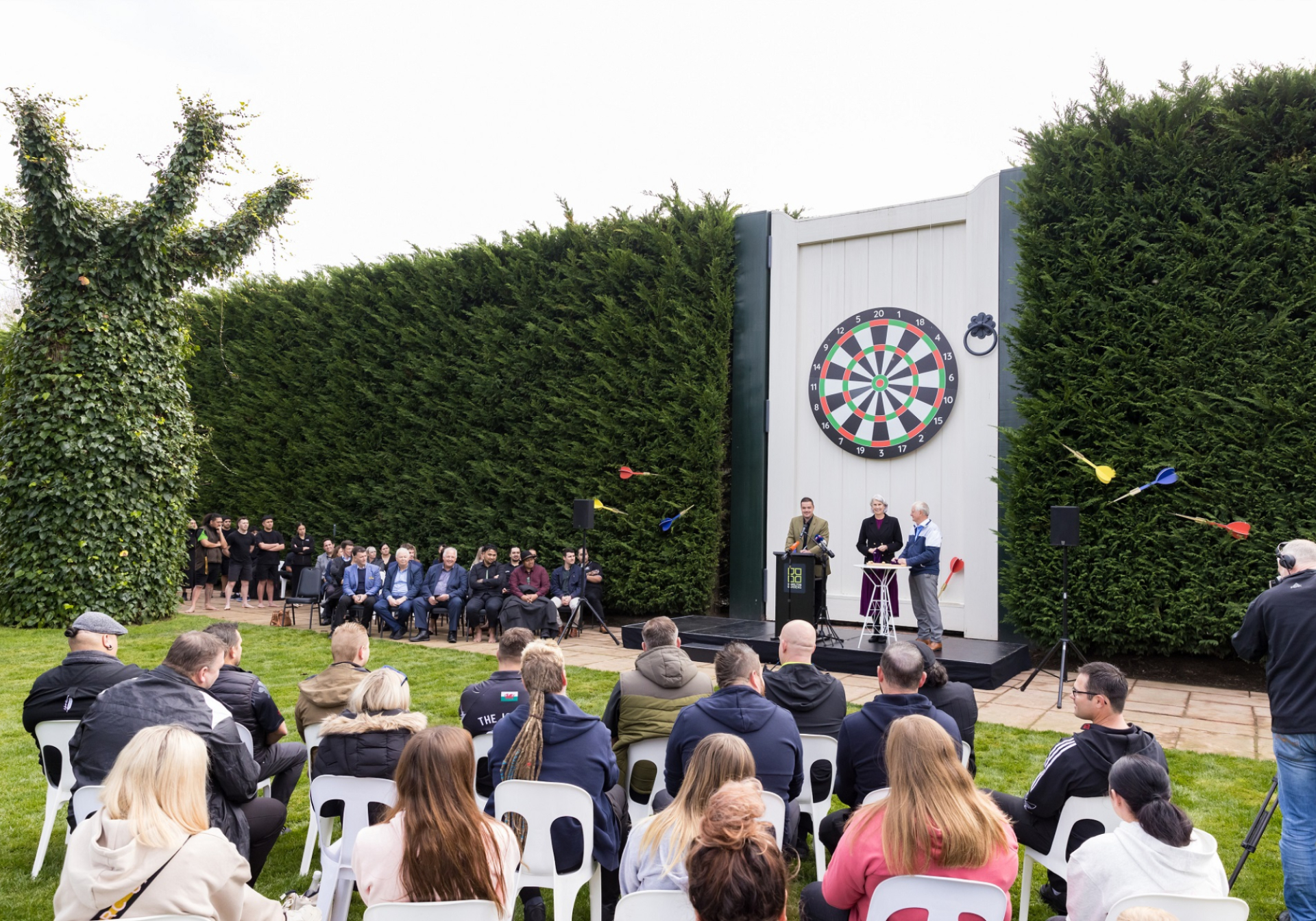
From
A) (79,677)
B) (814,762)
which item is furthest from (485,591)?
(814,762)

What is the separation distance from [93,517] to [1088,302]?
975 cm

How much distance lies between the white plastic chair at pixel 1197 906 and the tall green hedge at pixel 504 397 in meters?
7.53

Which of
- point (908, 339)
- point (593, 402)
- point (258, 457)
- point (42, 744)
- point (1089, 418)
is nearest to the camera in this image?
point (42, 744)

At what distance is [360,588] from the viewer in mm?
9500

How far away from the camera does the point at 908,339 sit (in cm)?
873

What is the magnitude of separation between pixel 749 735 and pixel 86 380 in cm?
902

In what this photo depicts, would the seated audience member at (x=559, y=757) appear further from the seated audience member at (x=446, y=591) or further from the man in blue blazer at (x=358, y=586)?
the man in blue blazer at (x=358, y=586)

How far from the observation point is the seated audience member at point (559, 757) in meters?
2.61

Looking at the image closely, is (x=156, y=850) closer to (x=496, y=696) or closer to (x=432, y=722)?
(x=496, y=696)

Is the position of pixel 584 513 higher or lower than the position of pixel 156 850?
higher

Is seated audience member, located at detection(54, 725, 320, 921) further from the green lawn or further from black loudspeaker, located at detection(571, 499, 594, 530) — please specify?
black loudspeaker, located at detection(571, 499, 594, 530)

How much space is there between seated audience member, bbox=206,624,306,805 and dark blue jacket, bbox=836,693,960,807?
1940mm

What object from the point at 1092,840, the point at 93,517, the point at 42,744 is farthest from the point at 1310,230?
the point at 93,517

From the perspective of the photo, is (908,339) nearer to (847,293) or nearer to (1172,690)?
(847,293)
